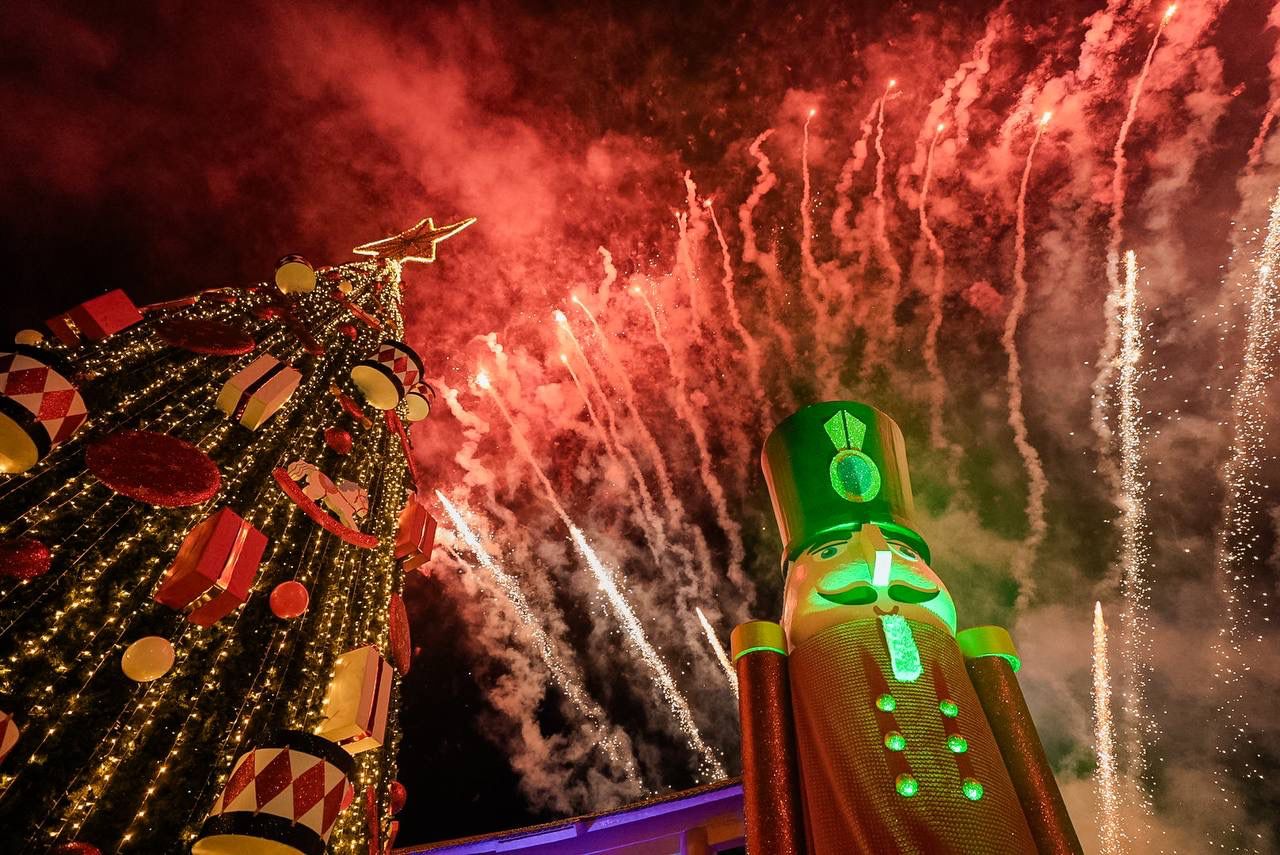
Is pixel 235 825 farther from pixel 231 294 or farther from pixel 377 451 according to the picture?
pixel 231 294

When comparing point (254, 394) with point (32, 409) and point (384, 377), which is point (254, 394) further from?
point (32, 409)

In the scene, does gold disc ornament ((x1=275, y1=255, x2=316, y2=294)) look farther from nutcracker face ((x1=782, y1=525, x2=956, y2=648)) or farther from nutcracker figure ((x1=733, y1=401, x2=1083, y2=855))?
nutcracker face ((x1=782, y1=525, x2=956, y2=648))

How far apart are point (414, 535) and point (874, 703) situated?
513cm

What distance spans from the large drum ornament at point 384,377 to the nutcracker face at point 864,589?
4.91 m

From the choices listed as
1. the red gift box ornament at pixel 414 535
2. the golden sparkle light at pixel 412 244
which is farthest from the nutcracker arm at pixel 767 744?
the golden sparkle light at pixel 412 244

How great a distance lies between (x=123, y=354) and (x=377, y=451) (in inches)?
110

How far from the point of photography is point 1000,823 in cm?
381

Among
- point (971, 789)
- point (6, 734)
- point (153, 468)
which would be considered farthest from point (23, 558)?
point (971, 789)

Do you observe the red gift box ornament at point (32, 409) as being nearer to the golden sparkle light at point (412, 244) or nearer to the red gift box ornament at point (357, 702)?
the red gift box ornament at point (357, 702)

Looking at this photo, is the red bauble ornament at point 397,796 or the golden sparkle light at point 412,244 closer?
the red bauble ornament at point 397,796

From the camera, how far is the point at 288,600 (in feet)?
16.3

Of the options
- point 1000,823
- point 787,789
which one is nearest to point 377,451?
point 787,789

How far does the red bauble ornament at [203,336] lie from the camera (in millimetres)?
5441

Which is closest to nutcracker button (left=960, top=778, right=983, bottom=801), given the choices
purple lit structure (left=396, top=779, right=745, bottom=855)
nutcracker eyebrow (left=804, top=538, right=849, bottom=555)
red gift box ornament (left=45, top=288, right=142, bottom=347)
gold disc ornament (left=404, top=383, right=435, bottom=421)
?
nutcracker eyebrow (left=804, top=538, right=849, bottom=555)
